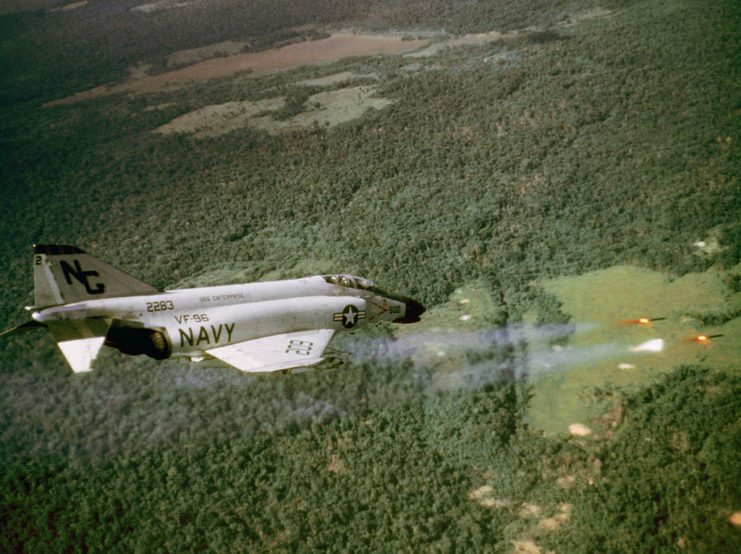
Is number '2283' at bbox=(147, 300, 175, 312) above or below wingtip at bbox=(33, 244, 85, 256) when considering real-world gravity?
below

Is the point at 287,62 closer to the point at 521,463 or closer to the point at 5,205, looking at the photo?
the point at 5,205

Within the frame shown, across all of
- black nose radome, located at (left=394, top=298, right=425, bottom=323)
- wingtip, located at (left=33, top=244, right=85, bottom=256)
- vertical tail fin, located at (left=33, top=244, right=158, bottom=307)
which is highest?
wingtip, located at (left=33, top=244, right=85, bottom=256)

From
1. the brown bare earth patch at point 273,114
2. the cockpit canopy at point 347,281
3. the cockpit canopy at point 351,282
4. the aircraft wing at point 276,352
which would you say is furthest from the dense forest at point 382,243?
the aircraft wing at point 276,352

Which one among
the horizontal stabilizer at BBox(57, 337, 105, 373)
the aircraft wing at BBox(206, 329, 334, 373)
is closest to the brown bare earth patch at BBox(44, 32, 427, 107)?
the aircraft wing at BBox(206, 329, 334, 373)

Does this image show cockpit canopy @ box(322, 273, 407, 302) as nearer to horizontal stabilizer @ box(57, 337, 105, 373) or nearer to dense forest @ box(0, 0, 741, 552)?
dense forest @ box(0, 0, 741, 552)

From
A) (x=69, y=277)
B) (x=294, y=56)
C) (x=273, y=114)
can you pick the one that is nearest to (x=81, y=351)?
(x=69, y=277)

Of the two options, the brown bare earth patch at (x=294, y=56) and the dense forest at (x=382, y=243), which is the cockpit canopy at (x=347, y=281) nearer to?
the dense forest at (x=382, y=243)
